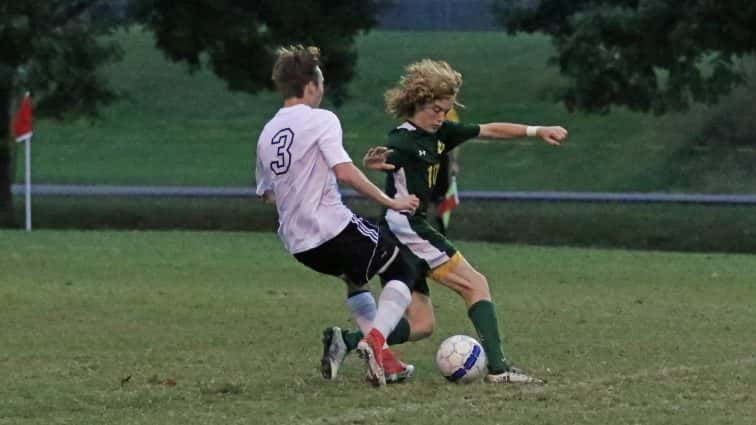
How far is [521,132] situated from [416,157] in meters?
0.57

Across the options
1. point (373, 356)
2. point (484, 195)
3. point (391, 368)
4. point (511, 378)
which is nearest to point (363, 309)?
point (391, 368)

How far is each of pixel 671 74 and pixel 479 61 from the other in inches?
1194

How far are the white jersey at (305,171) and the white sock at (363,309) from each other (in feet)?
1.93

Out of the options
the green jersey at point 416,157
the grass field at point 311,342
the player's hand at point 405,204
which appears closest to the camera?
the grass field at point 311,342

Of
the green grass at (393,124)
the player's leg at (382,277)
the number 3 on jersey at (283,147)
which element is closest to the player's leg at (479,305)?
the player's leg at (382,277)

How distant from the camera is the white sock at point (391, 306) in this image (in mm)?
8031

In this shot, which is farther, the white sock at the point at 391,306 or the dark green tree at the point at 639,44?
the dark green tree at the point at 639,44

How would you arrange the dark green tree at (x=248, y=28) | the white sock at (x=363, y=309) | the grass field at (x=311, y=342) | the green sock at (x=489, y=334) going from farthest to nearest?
the dark green tree at (x=248, y=28) → the white sock at (x=363, y=309) → the green sock at (x=489, y=334) → the grass field at (x=311, y=342)

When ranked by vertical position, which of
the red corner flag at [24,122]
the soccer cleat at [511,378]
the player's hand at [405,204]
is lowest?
the red corner flag at [24,122]

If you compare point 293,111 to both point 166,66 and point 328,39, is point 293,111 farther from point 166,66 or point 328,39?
point 166,66

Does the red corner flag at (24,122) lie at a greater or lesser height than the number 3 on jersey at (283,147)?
lesser

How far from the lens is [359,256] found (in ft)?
26.1

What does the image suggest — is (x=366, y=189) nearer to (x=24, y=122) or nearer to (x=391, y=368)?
(x=391, y=368)

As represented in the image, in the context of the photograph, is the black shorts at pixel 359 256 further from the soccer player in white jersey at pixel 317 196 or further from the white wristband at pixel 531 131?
the white wristband at pixel 531 131
